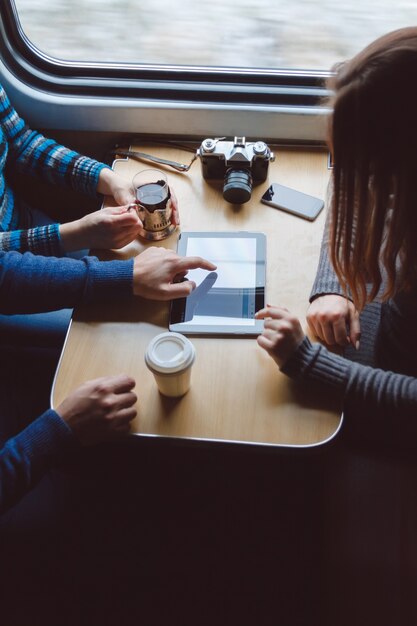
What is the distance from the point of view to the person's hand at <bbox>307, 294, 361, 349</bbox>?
0.96m

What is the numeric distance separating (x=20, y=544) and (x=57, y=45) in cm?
131

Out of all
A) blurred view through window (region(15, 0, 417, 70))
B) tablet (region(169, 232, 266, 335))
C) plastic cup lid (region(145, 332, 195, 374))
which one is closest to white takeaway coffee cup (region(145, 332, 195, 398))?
plastic cup lid (region(145, 332, 195, 374))

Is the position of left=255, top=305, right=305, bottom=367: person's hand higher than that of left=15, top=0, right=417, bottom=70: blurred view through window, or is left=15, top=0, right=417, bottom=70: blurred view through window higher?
left=15, top=0, right=417, bottom=70: blurred view through window

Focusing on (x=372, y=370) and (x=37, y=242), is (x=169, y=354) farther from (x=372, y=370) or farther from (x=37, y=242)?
(x=37, y=242)

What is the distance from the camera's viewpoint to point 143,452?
4.82ft

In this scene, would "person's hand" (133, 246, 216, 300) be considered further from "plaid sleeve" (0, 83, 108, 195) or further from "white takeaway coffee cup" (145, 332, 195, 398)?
"plaid sleeve" (0, 83, 108, 195)

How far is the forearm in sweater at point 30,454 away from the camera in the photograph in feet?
2.99

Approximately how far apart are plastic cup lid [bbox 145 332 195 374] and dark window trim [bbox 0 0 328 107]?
82cm

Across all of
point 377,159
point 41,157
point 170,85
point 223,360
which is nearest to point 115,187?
point 41,157

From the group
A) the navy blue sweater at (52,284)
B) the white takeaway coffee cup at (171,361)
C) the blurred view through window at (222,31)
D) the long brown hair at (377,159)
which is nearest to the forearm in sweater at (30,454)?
the navy blue sweater at (52,284)

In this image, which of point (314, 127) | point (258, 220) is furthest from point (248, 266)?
point (314, 127)

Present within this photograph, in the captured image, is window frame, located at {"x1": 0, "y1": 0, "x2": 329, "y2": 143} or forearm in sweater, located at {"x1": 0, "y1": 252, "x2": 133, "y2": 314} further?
window frame, located at {"x1": 0, "y1": 0, "x2": 329, "y2": 143}

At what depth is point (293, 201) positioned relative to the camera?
1.19 metres

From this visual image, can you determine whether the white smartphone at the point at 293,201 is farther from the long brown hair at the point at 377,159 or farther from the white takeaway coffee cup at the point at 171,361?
the white takeaway coffee cup at the point at 171,361
